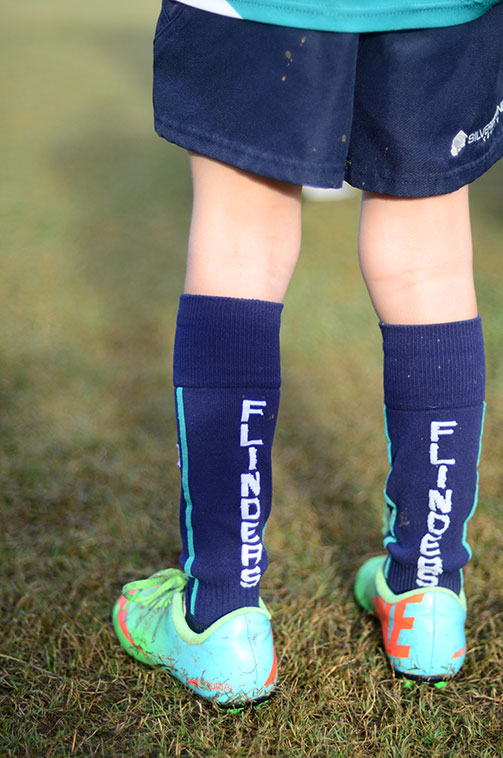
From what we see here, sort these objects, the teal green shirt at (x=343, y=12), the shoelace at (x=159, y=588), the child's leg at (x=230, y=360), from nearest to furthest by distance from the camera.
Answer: the teal green shirt at (x=343, y=12) < the child's leg at (x=230, y=360) < the shoelace at (x=159, y=588)

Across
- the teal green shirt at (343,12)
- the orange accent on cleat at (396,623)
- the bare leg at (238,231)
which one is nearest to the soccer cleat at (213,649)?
the orange accent on cleat at (396,623)

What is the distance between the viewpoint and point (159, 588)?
3.31ft

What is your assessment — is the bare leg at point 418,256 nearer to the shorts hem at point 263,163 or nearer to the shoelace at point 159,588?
the shorts hem at point 263,163

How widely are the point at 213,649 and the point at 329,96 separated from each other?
63 cm

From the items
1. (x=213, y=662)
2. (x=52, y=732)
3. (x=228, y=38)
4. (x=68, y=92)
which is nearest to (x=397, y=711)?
(x=213, y=662)

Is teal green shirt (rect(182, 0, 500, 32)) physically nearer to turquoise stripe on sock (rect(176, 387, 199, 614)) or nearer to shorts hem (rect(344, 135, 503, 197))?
shorts hem (rect(344, 135, 503, 197))

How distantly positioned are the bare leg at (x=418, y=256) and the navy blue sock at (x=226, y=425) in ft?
0.44

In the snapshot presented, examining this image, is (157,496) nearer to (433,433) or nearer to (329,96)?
(433,433)

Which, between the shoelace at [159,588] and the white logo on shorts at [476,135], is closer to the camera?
the white logo on shorts at [476,135]

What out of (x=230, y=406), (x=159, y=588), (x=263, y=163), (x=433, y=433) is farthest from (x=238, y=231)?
(x=159, y=588)

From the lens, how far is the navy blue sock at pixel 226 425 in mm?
861

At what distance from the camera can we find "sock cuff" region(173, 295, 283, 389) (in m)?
0.86

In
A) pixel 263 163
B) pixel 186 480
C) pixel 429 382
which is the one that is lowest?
pixel 186 480

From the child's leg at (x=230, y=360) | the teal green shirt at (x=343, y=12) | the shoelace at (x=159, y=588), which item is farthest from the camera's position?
the shoelace at (x=159, y=588)
